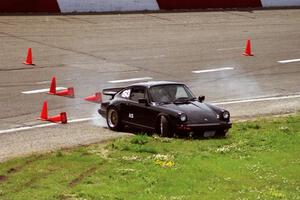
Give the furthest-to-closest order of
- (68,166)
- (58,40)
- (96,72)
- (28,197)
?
(58,40) < (96,72) < (68,166) < (28,197)

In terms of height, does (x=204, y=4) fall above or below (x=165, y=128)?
above

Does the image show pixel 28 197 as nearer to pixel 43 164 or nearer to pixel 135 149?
pixel 43 164

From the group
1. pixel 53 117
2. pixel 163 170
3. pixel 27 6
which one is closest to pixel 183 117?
pixel 163 170

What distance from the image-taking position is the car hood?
1645 centimetres

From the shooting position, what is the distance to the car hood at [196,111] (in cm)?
1645

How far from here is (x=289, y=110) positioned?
2198 cm

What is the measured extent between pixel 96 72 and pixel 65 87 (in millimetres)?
2908

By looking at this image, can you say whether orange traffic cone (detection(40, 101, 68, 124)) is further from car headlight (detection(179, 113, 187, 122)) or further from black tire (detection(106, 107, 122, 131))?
car headlight (detection(179, 113, 187, 122))

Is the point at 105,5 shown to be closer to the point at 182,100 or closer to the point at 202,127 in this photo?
the point at 182,100

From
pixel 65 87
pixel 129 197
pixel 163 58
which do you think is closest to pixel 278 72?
pixel 163 58

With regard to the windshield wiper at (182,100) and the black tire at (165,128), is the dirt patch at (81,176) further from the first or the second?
the windshield wiper at (182,100)

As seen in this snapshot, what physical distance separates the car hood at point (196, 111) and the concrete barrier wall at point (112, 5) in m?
19.9

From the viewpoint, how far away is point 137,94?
17.9 m

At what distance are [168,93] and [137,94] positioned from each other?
87cm
